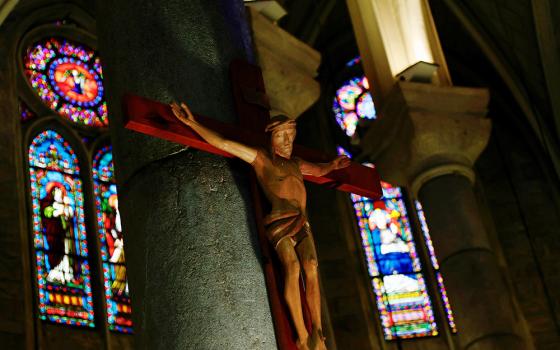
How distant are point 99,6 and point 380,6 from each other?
167 inches

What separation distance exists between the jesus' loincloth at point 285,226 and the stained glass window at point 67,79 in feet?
26.6

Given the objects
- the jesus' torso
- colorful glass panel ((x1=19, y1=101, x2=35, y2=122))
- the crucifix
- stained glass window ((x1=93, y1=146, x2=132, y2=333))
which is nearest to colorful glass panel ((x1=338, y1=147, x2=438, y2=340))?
stained glass window ((x1=93, y1=146, x2=132, y2=333))

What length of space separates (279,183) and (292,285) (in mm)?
392

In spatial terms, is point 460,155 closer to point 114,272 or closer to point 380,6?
point 380,6

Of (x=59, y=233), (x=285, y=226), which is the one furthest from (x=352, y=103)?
(x=285, y=226)

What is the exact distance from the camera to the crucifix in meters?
3.19

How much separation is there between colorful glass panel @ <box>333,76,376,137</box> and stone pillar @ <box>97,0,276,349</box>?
9.41 metres

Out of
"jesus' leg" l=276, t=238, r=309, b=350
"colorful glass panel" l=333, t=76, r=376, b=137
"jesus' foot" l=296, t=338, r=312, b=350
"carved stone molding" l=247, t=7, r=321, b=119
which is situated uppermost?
"colorful glass panel" l=333, t=76, r=376, b=137

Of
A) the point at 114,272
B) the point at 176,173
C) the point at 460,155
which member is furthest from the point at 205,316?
the point at 114,272

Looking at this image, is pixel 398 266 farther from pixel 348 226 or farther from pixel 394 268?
pixel 348 226

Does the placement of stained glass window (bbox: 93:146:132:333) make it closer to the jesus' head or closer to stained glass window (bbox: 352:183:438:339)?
stained glass window (bbox: 352:183:438:339)

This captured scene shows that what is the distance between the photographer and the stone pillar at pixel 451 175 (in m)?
6.78

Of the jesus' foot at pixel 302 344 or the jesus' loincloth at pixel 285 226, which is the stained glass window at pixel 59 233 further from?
the jesus' foot at pixel 302 344

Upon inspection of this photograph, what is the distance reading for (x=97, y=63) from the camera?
12086 millimetres
